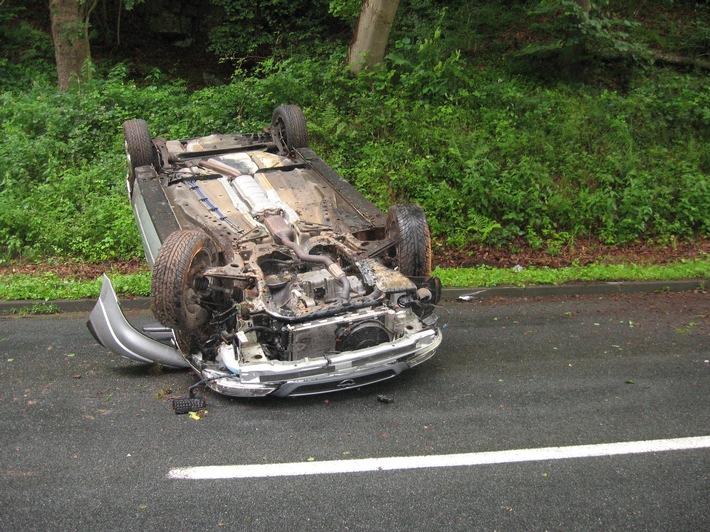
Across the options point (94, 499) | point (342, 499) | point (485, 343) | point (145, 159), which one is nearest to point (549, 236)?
point (485, 343)

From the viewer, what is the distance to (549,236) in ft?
31.8

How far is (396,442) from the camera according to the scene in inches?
196

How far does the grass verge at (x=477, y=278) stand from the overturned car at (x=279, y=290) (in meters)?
1.10

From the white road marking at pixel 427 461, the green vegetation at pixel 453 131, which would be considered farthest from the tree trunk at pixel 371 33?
the white road marking at pixel 427 461

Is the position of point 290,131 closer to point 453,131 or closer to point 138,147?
point 138,147

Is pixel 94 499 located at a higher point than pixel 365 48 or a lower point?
lower

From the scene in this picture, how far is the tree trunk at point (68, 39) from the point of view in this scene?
41.3 ft

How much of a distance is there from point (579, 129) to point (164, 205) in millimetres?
7005

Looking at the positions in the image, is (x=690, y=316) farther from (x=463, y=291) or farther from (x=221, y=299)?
(x=221, y=299)

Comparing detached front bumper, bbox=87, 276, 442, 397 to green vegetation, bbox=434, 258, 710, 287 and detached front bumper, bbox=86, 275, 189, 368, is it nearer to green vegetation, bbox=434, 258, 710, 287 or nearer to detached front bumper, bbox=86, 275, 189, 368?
detached front bumper, bbox=86, 275, 189, 368

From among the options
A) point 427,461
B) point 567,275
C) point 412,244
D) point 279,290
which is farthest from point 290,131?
point 427,461

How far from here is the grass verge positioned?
823cm

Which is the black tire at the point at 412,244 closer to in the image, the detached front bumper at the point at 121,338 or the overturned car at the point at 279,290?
the overturned car at the point at 279,290

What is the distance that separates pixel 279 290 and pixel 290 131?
352 cm
